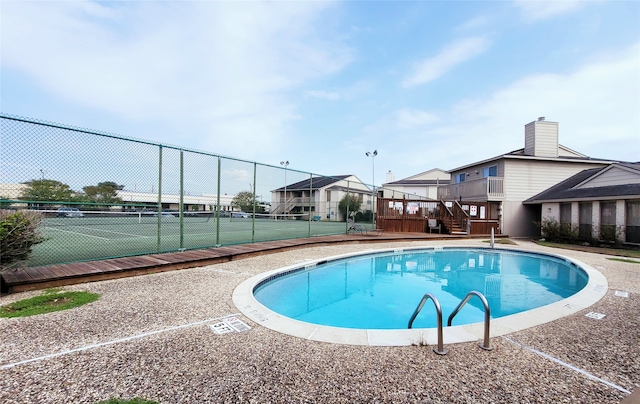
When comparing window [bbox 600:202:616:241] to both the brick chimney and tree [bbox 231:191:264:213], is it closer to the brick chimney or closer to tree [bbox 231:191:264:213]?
the brick chimney

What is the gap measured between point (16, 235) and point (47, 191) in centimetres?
116

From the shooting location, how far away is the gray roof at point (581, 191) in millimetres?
11955

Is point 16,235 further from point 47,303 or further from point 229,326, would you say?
point 229,326

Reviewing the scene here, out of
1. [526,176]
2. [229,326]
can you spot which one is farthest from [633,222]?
[229,326]

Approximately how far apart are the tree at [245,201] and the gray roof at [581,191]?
585 inches

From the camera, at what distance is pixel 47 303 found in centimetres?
409

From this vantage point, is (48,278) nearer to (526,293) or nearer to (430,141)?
(526,293)

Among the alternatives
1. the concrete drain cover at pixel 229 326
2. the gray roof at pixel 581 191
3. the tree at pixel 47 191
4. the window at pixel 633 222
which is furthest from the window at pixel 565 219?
the tree at pixel 47 191

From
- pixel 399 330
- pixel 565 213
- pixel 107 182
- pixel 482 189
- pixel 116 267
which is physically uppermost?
pixel 482 189

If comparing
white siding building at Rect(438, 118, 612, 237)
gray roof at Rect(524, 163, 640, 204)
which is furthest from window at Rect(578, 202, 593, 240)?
white siding building at Rect(438, 118, 612, 237)

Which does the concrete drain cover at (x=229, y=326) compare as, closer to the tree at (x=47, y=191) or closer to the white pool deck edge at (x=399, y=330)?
the white pool deck edge at (x=399, y=330)

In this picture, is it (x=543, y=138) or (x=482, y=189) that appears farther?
(x=543, y=138)

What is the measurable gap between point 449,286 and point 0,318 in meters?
8.39

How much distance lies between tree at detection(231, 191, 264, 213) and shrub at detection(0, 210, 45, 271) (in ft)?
16.1
